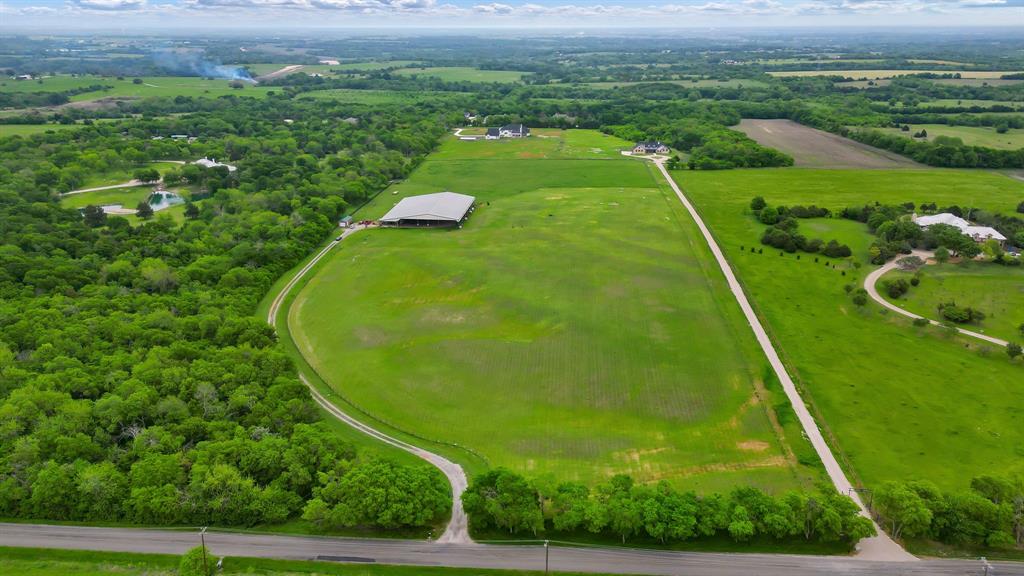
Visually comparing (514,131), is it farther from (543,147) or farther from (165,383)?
(165,383)

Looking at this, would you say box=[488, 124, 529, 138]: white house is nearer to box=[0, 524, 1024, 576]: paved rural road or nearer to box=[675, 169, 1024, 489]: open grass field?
box=[675, 169, 1024, 489]: open grass field

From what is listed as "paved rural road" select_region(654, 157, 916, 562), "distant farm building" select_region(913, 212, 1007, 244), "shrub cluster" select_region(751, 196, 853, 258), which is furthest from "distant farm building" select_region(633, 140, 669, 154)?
"paved rural road" select_region(654, 157, 916, 562)

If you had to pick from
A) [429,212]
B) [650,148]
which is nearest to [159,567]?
[429,212]

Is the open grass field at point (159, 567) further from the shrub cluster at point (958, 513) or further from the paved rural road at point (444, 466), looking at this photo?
the shrub cluster at point (958, 513)

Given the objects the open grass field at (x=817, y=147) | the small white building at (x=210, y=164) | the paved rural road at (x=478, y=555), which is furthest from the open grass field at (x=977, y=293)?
the small white building at (x=210, y=164)

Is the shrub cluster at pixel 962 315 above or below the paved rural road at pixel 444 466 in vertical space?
above

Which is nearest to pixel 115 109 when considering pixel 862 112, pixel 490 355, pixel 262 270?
pixel 262 270
